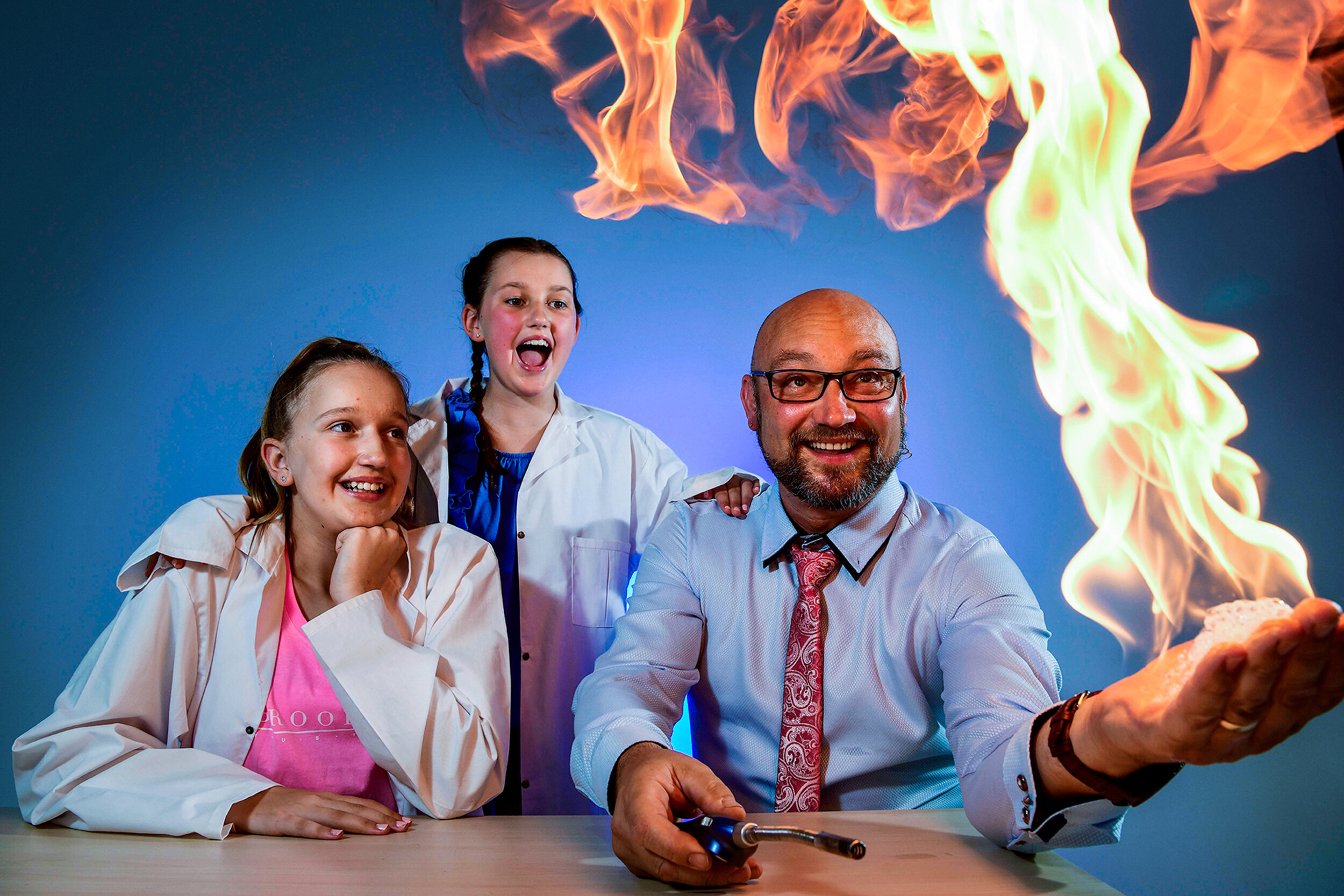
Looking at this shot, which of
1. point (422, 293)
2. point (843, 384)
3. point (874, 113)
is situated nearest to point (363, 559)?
point (843, 384)

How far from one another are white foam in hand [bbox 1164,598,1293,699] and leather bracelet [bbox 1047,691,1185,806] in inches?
5.4

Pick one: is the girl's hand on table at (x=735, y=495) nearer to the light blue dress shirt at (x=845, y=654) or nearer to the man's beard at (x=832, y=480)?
the light blue dress shirt at (x=845, y=654)

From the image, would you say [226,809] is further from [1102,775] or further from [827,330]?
[827,330]

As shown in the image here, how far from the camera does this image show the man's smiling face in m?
2.02

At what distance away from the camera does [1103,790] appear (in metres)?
1.20

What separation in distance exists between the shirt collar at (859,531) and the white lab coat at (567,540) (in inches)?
15.9

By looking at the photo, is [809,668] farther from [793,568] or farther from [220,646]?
[220,646]

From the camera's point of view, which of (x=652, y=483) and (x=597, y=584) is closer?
(x=597, y=584)

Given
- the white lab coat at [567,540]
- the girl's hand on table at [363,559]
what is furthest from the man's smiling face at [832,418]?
the girl's hand on table at [363,559]

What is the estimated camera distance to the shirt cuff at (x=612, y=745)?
1553mm

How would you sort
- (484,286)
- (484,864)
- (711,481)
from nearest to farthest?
1. (484,864)
2. (711,481)
3. (484,286)

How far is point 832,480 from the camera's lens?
6.59ft

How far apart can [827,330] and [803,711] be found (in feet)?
2.86

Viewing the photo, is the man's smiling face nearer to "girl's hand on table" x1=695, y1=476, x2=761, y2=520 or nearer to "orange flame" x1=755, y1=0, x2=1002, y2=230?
"girl's hand on table" x1=695, y1=476, x2=761, y2=520
